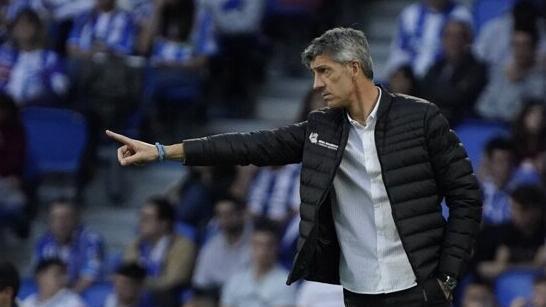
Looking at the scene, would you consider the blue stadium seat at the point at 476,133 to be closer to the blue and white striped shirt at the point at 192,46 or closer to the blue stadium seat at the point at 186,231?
the blue stadium seat at the point at 186,231

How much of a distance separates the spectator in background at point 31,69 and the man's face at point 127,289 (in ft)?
7.51

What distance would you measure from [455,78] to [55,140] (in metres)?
3.07

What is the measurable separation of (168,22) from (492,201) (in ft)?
10.7

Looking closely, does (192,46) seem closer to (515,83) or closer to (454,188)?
(515,83)

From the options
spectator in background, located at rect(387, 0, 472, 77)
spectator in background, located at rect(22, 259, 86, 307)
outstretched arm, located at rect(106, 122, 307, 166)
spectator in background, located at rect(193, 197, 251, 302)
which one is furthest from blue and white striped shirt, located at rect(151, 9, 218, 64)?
outstretched arm, located at rect(106, 122, 307, 166)

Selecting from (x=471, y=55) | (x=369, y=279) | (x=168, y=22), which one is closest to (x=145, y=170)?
(x=168, y=22)

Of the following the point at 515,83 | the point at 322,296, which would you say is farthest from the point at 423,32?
the point at 322,296

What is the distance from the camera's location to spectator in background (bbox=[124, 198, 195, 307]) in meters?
9.74

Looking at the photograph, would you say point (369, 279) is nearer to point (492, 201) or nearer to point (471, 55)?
point (492, 201)

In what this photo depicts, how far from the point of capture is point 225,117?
37.7 feet

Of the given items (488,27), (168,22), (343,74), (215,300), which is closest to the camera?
(343,74)

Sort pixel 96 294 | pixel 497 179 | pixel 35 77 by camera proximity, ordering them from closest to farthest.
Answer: pixel 497 179, pixel 96 294, pixel 35 77

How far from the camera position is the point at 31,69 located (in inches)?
441

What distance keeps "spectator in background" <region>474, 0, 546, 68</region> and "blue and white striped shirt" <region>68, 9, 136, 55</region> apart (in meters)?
2.73
